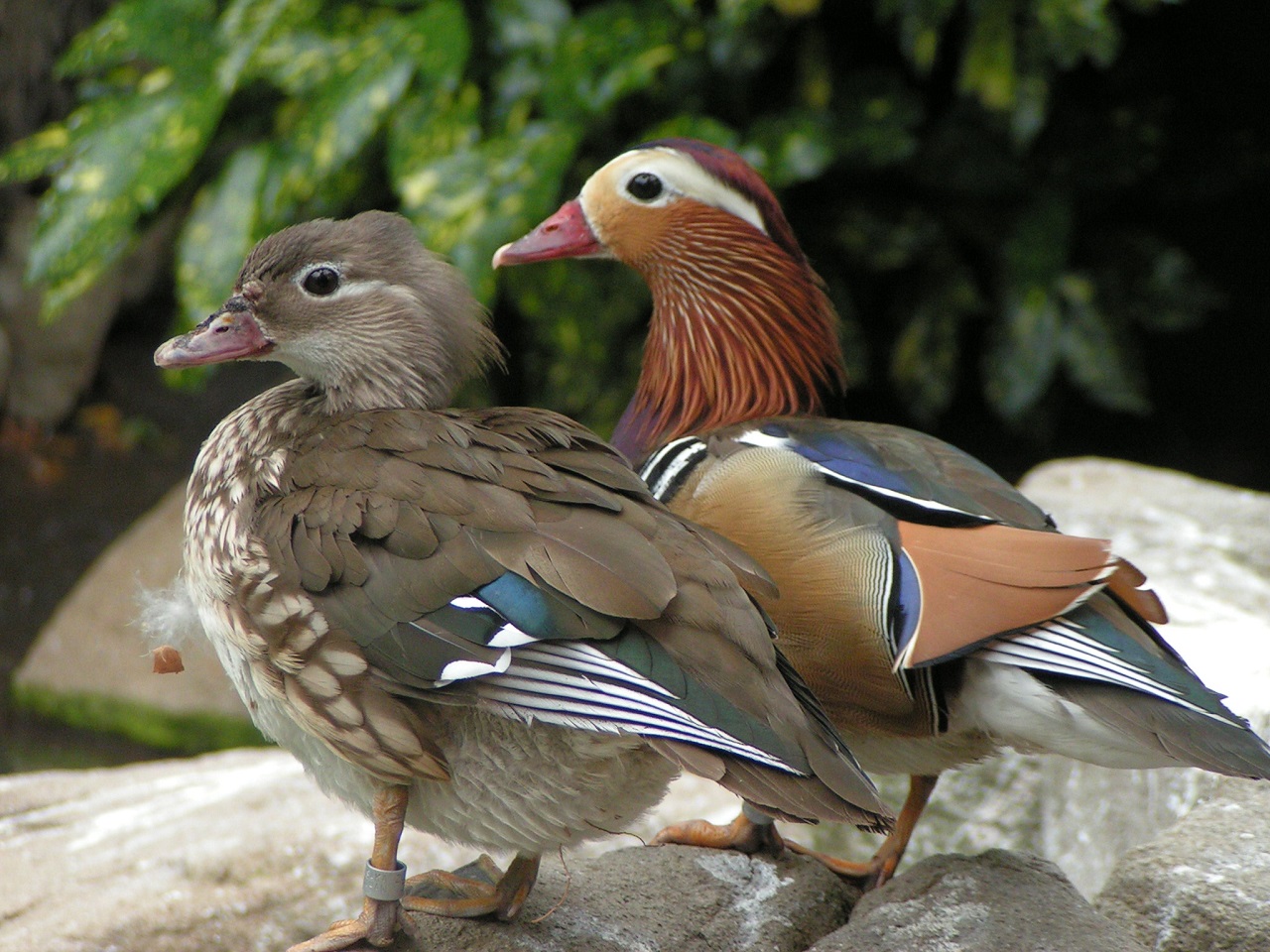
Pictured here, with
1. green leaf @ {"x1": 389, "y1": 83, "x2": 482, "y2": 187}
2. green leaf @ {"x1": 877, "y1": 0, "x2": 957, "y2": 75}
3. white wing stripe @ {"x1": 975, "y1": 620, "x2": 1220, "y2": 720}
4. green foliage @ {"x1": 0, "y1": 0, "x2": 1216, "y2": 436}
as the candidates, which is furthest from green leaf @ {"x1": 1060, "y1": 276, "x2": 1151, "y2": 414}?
white wing stripe @ {"x1": 975, "y1": 620, "x2": 1220, "y2": 720}

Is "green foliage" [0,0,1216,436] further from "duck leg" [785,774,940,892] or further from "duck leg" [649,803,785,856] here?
"duck leg" [785,774,940,892]

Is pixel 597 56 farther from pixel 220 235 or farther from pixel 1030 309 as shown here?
pixel 1030 309

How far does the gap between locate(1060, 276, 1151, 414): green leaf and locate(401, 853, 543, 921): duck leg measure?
2643 mm

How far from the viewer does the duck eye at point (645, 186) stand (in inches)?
87.2

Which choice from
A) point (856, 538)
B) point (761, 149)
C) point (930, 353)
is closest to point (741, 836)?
point (856, 538)

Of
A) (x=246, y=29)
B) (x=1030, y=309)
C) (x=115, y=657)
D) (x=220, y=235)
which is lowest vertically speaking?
(x=115, y=657)

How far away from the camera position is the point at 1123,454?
15.7ft

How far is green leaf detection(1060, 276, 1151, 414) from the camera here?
12.8ft

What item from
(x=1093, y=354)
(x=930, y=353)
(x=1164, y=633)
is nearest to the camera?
(x=1164, y=633)

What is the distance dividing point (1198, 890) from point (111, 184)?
10.1ft

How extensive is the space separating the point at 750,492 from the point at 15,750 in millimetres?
2829

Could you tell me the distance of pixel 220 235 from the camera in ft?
11.7

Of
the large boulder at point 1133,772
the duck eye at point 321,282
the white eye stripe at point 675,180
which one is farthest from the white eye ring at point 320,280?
the large boulder at point 1133,772

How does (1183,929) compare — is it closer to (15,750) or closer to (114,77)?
(15,750)
